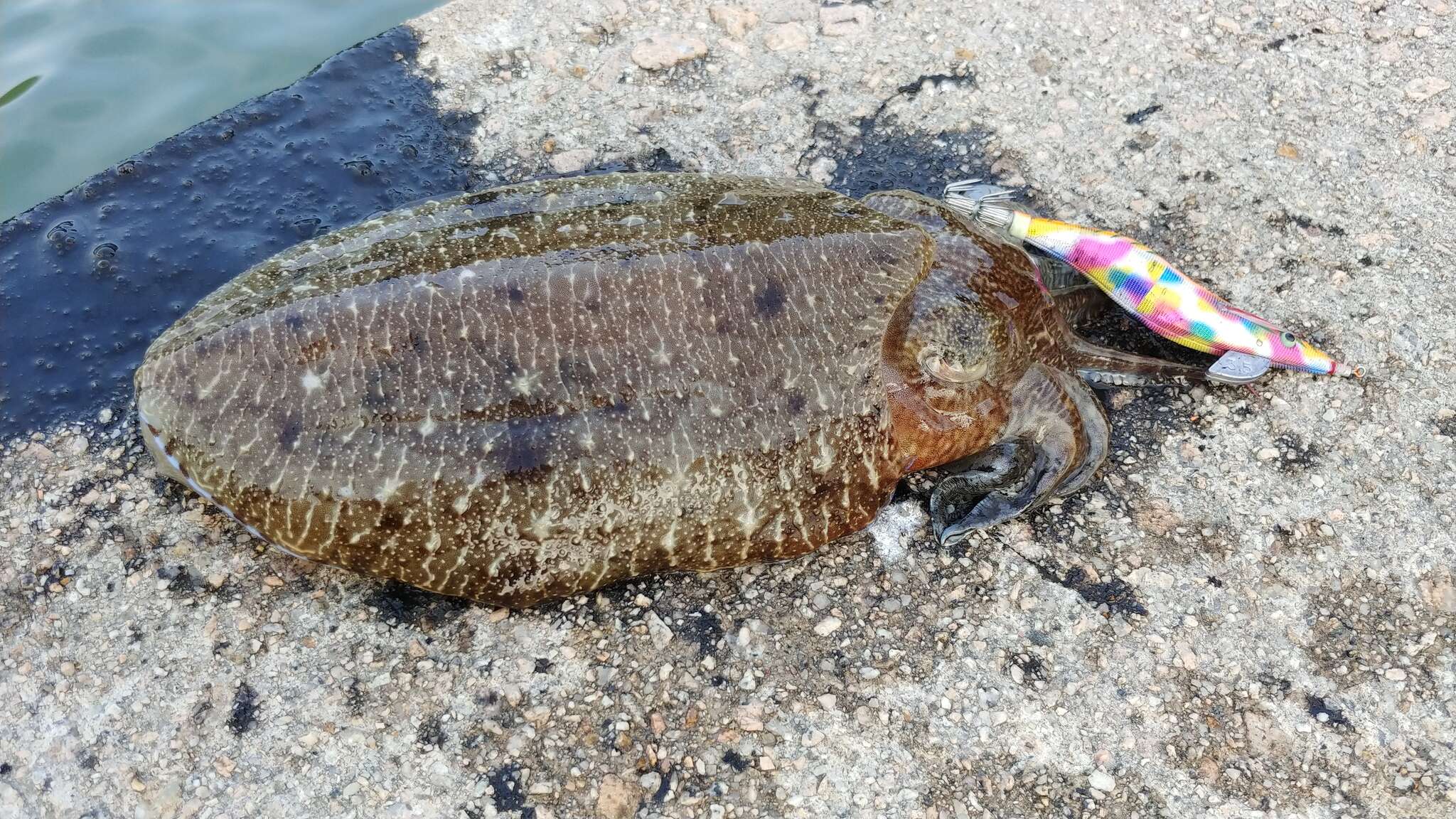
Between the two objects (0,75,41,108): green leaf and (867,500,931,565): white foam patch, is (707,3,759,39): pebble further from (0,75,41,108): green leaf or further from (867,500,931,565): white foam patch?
(0,75,41,108): green leaf

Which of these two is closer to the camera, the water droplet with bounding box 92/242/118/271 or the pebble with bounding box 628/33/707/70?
the water droplet with bounding box 92/242/118/271

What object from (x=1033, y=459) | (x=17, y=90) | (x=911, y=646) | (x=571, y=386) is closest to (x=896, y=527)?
(x=911, y=646)

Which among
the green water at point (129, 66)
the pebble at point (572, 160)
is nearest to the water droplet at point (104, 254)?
the green water at point (129, 66)

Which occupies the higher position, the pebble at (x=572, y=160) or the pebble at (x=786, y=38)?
the pebble at (x=786, y=38)

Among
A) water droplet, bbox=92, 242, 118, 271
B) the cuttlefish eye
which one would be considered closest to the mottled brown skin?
the cuttlefish eye

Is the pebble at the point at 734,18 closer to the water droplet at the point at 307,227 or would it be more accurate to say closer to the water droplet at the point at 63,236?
the water droplet at the point at 307,227
